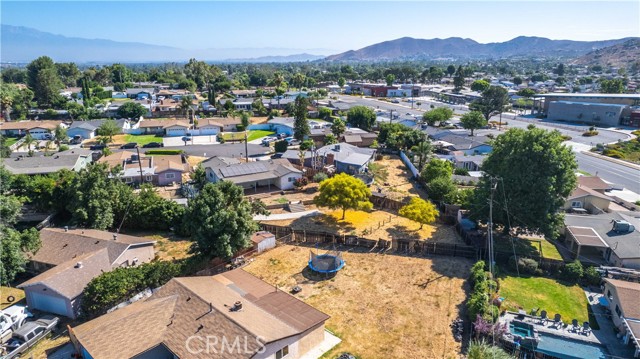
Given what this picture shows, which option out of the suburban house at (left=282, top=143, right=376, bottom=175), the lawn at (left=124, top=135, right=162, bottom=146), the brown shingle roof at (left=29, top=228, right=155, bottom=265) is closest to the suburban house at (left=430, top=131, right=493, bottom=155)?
the suburban house at (left=282, top=143, right=376, bottom=175)

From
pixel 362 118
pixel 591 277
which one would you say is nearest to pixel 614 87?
pixel 362 118

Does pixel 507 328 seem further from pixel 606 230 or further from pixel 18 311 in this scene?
pixel 18 311

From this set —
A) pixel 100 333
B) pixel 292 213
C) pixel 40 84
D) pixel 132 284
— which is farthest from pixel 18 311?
pixel 40 84

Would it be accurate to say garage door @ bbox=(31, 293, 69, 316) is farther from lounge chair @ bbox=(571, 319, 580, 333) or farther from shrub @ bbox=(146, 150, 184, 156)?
shrub @ bbox=(146, 150, 184, 156)

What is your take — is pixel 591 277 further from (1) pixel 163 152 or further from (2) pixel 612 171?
(1) pixel 163 152

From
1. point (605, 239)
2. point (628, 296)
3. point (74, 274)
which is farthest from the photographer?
point (605, 239)

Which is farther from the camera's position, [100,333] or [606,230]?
[606,230]

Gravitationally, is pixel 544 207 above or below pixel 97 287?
above
